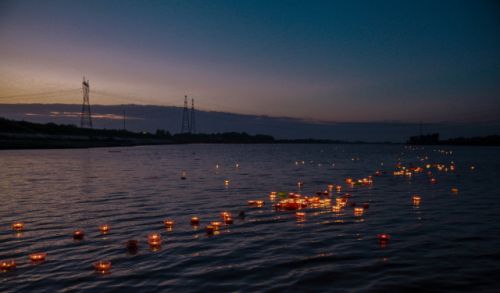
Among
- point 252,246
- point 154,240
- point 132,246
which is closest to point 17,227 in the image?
point 132,246

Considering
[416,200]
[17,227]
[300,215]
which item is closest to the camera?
[17,227]

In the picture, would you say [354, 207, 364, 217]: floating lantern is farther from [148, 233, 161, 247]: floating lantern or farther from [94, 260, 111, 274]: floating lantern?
[94, 260, 111, 274]: floating lantern

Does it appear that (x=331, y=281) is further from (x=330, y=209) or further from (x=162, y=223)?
(x=330, y=209)

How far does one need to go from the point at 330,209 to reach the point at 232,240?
8.08m

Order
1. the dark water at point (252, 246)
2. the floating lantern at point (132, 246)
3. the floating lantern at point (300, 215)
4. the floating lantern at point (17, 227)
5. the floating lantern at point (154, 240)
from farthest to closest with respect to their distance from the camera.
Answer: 1. the floating lantern at point (300, 215)
2. the floating lantern at point (17, 227)
3. the floating lantern at point (154, 240)
4. the floating lantern at point (132, 246)
5. the dark water at point (252, 246)

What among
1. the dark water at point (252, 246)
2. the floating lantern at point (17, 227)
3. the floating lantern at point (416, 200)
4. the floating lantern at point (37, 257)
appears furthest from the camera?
the floating lantern at point (416, 200)

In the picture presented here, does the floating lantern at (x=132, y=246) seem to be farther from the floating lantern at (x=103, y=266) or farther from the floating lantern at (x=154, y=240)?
the floating lantern at (x=103, y=266)

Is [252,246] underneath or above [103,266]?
A: underneath

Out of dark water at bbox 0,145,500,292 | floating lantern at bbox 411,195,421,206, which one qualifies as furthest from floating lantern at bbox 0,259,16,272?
floating lantern at bbox 411,195,421,206

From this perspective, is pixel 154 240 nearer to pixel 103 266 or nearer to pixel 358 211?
pixel 103 266

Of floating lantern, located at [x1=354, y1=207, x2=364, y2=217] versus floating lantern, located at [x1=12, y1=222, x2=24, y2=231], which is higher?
floating lantern, located at [x1=354, y1=207, x2=364, y2=217]

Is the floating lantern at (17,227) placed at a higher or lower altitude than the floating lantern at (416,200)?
lower

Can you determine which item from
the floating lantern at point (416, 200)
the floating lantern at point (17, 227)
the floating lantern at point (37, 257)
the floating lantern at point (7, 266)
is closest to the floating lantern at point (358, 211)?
the floating lantern at point (416, 200)

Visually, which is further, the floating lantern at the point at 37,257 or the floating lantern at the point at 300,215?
the floating lantern at the point at 300,215
